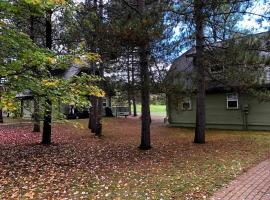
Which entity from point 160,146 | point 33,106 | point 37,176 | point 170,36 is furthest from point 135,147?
point 33,106

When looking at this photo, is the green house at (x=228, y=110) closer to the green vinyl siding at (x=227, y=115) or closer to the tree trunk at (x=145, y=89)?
the green vinyl siding at (x=227, y=115)

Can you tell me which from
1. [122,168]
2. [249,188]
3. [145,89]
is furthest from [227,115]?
[249,188]

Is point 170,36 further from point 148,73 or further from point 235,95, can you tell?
point 235,95

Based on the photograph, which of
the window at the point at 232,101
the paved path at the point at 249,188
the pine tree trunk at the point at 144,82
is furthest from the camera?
the window at the point at 232,101

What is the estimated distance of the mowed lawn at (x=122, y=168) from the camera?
832cm

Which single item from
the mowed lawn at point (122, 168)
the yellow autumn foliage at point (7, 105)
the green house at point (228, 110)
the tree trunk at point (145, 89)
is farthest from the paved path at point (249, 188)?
the green house at point (228, 110)

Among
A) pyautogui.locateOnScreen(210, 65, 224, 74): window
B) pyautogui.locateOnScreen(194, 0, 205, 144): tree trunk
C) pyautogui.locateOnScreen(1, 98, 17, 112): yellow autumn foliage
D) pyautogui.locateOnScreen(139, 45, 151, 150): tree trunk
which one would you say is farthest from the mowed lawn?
pyautogui.locateOnScreen(210, 65, 224, 74): window

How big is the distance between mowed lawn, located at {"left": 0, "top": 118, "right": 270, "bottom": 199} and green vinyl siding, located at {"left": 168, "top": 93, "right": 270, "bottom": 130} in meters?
5.92

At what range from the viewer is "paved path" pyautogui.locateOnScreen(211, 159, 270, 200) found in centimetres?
760

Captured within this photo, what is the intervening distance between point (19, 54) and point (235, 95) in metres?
19.0

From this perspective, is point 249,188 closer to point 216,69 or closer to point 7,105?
point 7,105

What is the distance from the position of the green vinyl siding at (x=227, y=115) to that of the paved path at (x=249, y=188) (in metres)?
12.6

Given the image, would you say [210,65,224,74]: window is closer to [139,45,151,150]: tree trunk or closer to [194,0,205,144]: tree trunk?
[194,0,205,144]: tree trunk

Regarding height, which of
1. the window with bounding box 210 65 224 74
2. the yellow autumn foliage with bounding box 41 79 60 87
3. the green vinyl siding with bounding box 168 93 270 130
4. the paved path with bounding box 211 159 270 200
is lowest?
the paved path with bounding box 211 159 270 200
